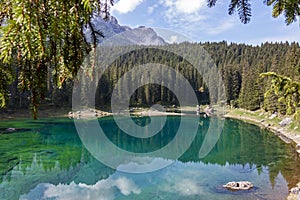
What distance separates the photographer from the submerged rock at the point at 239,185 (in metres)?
19.2

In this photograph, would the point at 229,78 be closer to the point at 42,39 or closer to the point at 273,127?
the point at 273,127

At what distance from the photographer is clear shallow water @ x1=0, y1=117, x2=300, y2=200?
735 inches

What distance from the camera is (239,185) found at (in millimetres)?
19453

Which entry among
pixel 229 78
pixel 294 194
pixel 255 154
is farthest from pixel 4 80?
pixel 229 78

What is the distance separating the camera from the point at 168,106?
89.8 meters

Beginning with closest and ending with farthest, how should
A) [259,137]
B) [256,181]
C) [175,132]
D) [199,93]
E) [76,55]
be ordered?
[76,55] → [256,181] → [259,137] → [175,132] → [199,93]

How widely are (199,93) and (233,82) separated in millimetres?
15748

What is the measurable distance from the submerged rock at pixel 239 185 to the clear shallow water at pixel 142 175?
45 centimetres

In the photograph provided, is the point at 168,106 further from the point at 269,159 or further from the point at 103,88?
the point at 269,159

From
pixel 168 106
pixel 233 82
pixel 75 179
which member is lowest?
pixel 75 179

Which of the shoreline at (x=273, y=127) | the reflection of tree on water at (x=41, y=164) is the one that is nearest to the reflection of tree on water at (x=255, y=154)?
the shoreline at (x=273, y=127)

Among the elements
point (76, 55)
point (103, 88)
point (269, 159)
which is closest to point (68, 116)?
point (103, 88)

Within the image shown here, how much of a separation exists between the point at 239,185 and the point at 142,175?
7908 millimetres

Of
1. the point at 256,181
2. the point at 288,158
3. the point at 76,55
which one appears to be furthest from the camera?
the point at 288,158
